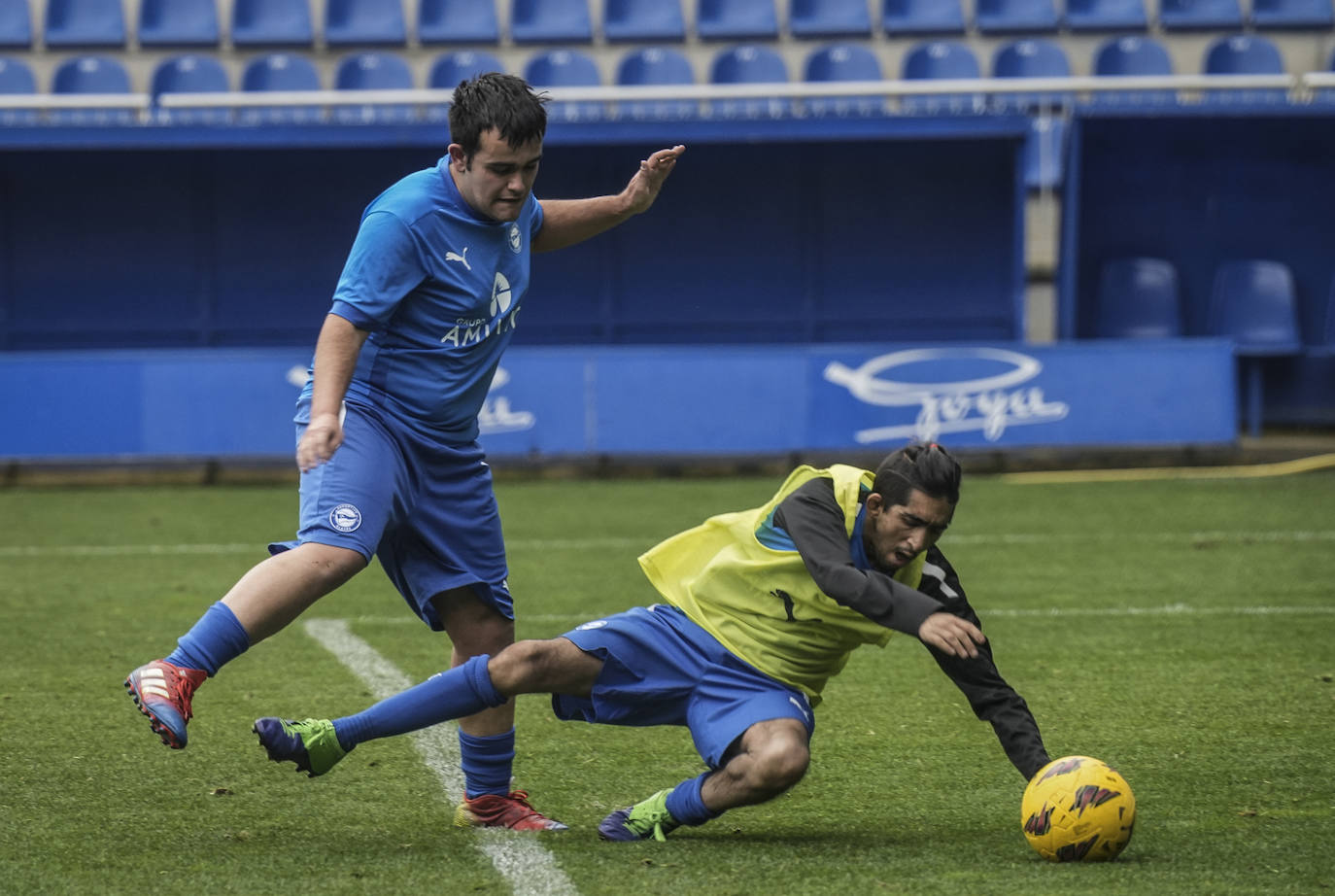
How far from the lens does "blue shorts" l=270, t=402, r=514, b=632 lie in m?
3.64

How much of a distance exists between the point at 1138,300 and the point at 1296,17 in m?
3.65

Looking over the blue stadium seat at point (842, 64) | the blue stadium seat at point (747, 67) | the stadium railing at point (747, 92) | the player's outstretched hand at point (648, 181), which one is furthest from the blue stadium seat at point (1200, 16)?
the player's outstretched hand at point (648, 181)

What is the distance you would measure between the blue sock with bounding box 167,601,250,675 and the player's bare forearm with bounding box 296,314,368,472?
0.36 m

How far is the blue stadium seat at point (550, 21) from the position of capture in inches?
686

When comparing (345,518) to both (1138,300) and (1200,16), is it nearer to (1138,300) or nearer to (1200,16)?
(1138,300)

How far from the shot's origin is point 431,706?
370 centimetres

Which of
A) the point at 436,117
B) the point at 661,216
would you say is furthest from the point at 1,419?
the point at 661,216

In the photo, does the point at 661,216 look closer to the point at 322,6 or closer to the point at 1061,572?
the point at 322,6

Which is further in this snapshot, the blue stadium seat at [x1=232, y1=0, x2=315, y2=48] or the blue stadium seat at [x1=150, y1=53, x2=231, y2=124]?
the blue stadium seat at [x1=232, y1=0, x2=315, y2=48]

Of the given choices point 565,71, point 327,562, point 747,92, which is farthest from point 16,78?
point 327,562

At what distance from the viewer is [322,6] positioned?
701 inches

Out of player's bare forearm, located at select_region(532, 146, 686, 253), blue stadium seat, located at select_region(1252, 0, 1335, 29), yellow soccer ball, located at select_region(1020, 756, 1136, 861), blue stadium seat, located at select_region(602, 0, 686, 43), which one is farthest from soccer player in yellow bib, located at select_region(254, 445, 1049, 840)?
blue stadium seat, located at select_region(1252, 0, 1335, 29)

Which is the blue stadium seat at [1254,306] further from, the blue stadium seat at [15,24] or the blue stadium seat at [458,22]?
the blue stadium seat at [15,24]

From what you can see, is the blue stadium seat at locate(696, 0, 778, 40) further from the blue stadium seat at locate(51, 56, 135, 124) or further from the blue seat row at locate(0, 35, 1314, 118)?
the blue stadium seat at locate(51, 56, 135, 124)
